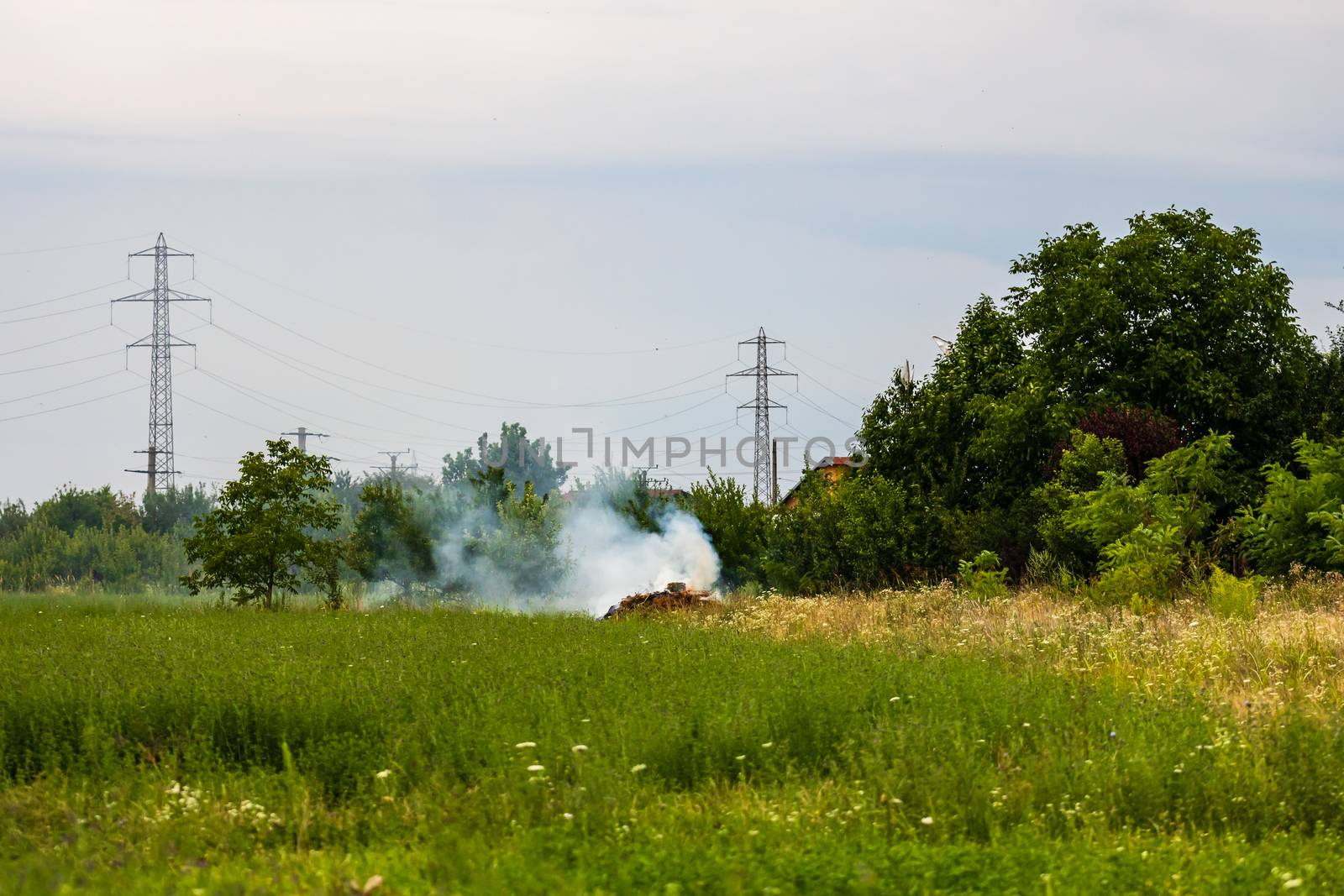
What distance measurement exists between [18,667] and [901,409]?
26.0m

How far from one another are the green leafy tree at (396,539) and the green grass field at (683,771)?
2724 cm

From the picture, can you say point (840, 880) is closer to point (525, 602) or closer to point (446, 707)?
point (446, 707)

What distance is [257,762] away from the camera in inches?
365

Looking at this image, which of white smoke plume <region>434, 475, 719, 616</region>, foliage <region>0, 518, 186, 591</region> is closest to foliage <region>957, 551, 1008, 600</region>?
white smoke plume <region>434, 475, 719, 616</region>

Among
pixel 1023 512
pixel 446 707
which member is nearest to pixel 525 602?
pixel 1023 512

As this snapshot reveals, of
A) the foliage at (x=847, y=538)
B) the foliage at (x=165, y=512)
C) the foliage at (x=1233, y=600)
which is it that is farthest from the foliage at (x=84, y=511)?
the foliage at (x=1233, y=600)

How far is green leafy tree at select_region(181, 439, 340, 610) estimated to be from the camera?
27.7 meters

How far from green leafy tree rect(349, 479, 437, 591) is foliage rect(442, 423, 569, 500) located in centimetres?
3216

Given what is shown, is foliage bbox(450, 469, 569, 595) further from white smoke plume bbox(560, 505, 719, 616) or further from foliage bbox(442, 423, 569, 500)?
foliage bbox(442, 423, 569, 500)

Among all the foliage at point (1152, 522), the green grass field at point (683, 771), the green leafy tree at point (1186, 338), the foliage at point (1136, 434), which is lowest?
the green grass field at point (683, 771)

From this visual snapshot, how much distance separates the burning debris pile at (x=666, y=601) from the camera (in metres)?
26.6

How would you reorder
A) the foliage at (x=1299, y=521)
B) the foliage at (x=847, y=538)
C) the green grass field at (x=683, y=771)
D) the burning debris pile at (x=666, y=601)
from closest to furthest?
the green grass field at (x=683, y=771) → the foliage at (x=1299, y=521) → the burning debris pile at (x=666, y=601) → the foliage at (x=847, y=538)

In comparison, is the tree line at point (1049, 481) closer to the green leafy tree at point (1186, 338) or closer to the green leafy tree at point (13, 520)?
the green leafy tree at point (1186, 338)

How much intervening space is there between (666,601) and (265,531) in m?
8.52
